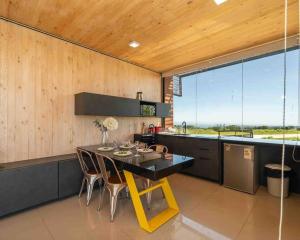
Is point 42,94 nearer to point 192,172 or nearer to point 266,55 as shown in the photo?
point 192,172

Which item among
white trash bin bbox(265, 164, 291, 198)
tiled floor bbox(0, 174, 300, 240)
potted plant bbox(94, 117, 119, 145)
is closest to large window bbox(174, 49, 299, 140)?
white trash bin bbox(265, 164, 291, 198)

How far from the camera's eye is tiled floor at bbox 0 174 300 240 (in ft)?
6.55

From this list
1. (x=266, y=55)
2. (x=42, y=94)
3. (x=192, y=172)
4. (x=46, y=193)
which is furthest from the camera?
(x=192, y=172)

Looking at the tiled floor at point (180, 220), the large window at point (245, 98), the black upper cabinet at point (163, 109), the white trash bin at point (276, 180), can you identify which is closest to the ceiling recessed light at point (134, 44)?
the black upper cabinet at point (163, 109)

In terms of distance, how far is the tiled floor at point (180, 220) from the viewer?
2.00 meters

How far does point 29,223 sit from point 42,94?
1907 mm

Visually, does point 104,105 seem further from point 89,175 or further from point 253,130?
point 253,130

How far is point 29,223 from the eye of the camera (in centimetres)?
221

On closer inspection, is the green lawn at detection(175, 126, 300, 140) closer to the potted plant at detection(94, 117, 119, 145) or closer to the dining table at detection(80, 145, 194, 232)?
the potted plant at detection(94, 117, 119, 145)

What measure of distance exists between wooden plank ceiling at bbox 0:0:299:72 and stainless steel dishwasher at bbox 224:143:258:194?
200 centimetres

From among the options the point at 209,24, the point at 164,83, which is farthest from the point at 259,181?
the point at 164,83

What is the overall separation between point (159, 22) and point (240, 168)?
2.86m

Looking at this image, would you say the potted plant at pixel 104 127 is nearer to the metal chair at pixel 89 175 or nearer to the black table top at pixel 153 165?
the metal chair at pixel 89 175

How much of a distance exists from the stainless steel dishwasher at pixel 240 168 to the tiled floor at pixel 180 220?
206mm
